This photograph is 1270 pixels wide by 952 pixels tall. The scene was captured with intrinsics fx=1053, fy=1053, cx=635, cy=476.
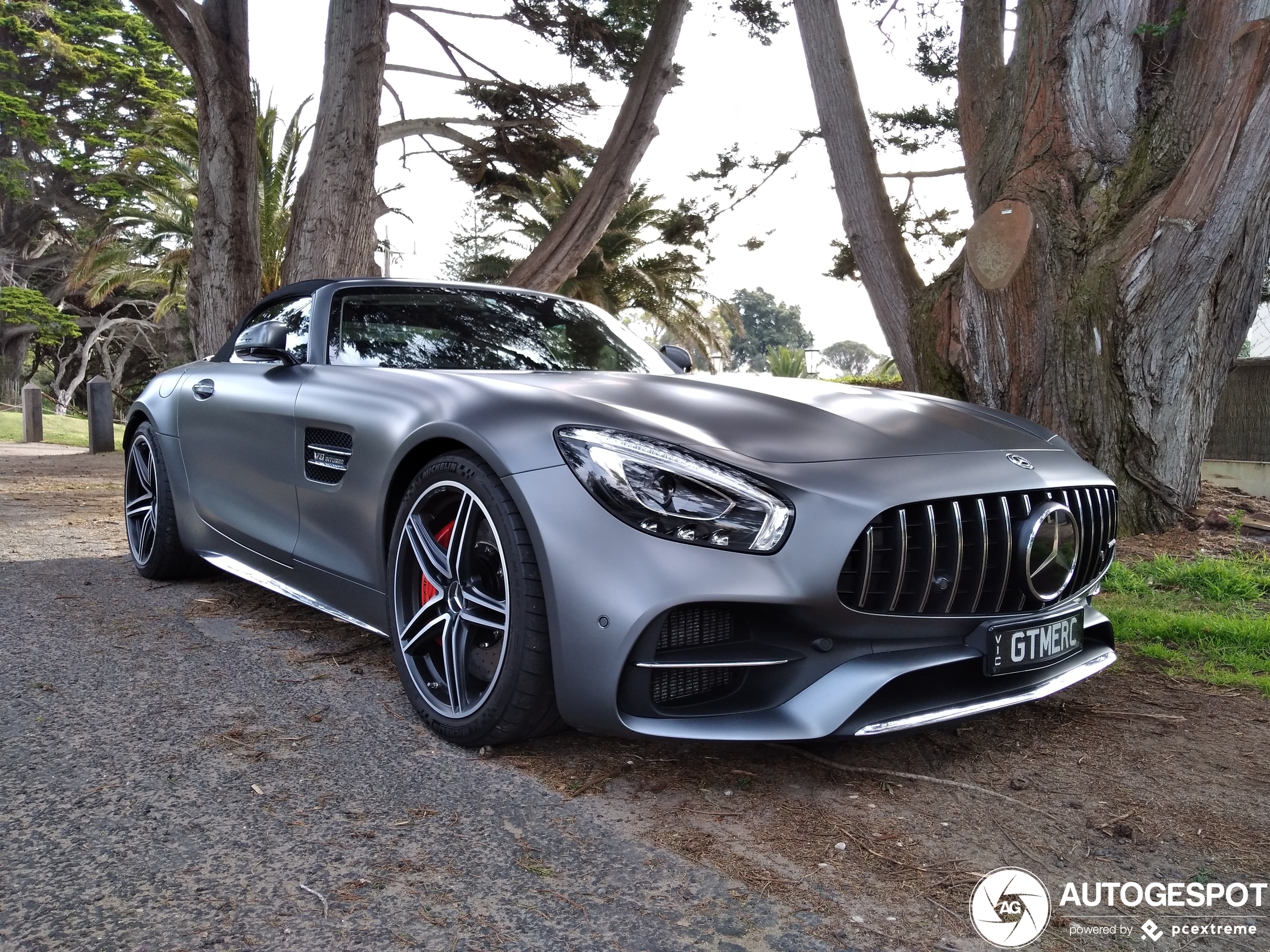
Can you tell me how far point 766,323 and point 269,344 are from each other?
109 m

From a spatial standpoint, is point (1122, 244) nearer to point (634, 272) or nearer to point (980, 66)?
point (980, 66)

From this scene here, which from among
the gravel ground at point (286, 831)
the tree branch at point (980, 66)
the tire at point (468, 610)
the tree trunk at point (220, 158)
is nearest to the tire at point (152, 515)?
the gravel ground at point (286, 831)

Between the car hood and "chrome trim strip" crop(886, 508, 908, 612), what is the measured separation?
0.71ft

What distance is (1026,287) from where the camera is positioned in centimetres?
602

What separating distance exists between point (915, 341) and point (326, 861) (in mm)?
5641

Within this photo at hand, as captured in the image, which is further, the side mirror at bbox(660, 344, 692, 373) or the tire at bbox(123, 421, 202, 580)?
the tire at bbox(123, 421, 202, 580)

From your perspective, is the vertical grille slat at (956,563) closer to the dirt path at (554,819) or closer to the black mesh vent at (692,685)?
the dirt path at (554,819)

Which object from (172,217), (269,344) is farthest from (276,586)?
(172,217)

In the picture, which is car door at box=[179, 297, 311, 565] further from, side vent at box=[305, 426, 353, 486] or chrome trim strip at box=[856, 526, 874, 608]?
chrome trim strip at box=[856, 526, 874, 608]

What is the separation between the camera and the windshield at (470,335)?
12.1ft

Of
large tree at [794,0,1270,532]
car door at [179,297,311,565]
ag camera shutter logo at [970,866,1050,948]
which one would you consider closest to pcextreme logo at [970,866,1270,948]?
ag camera shutter logo at [970,866,1050,948]

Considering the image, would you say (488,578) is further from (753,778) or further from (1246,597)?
(1246,597)

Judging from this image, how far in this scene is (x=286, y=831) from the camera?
2262 mm

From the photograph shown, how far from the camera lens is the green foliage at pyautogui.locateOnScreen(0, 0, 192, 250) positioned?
29.6 meters
